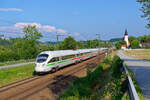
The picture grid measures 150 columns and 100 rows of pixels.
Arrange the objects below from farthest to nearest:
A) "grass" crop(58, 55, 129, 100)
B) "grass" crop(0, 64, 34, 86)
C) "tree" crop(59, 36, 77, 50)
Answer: "tree" crop(59, 36, 77, 50)
"grass" crop(0, 64, 34, 86)
"grass" crop(58, 55, 129, 100)

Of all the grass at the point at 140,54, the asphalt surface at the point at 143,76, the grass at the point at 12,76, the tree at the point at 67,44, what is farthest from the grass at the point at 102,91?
the tree at the point at 67,44

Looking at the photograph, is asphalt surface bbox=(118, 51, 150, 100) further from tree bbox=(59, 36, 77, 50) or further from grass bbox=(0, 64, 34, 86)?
tree bbox=(59, 36, 77, 50)

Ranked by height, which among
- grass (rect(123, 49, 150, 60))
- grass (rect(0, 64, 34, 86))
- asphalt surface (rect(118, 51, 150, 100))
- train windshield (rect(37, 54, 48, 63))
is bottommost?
grass (rect(123, 49, 150, 60))

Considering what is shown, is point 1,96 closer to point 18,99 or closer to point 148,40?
point 18,99

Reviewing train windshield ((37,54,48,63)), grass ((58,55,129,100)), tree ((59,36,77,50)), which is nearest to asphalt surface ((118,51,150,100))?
grass ((58,55,129,100))

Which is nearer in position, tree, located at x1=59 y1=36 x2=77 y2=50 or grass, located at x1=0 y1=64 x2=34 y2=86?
grass, located at x1=0 y1=64 x2=34 y2=86

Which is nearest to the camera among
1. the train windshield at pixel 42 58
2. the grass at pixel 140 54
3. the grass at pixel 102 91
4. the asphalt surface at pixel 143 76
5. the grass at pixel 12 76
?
the grass at pixel 102 91

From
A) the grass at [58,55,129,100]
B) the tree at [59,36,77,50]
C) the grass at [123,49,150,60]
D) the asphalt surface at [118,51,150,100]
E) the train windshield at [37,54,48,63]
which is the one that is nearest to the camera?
the grass at [58,55,129,100]

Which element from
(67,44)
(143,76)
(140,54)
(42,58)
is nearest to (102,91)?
(143,76)

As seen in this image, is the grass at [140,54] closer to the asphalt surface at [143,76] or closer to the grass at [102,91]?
the asphalt surface at [143,76]

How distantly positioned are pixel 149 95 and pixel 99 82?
5089mm

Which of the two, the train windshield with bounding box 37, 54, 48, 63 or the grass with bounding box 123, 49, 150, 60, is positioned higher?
the train windshield with bounding box 37, 54, 48, 63

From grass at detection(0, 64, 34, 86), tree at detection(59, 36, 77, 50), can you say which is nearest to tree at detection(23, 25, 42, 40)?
tree at detection(59, 36, 77, 50)

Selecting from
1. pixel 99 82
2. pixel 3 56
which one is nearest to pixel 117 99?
pixel 99 82
